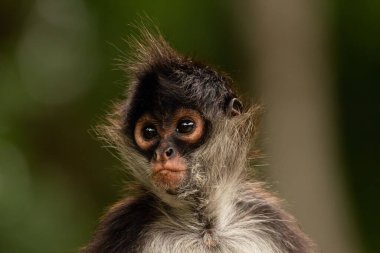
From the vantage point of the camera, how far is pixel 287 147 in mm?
22750

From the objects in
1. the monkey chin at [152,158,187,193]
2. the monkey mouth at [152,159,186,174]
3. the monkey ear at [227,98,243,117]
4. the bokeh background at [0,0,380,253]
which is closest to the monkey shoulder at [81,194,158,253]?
the monkey chin at [152,158,187,193]

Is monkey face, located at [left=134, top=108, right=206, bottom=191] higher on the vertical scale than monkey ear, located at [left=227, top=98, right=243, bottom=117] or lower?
lower

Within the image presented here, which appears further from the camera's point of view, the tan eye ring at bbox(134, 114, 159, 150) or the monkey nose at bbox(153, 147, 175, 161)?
the tan eye ring at bbox(134, 114, 159, 150)

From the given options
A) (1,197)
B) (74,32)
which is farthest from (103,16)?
(1,197)

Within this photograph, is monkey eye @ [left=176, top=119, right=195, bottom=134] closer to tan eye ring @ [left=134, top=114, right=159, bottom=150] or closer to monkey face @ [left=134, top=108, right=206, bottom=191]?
monkey face @ [left=134, top=108, right=206, bottom=191]

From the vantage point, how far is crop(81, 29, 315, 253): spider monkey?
12.3m

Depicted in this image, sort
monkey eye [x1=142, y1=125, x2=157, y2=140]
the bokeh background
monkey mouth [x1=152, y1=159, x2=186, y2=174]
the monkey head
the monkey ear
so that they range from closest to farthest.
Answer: monkey mouth [x1=152, y1=159, x2=186, y2=174], the monkey head, monkey eye [x1=142, y1=125, x2=157, y2=140], the monkey ear, the bokeh background

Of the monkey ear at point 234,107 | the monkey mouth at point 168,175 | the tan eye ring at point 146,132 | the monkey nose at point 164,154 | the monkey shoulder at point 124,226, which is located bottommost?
the monkey shoulder at point 124,226

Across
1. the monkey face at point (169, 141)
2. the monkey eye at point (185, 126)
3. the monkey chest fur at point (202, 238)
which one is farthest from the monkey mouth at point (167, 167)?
the monkey chest fur at point (202, 238)

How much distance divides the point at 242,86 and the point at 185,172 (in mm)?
10781

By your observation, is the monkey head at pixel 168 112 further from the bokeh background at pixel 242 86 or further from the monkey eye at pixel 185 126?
the bokeh background at pixel 242 86

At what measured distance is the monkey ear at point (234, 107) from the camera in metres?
12.9

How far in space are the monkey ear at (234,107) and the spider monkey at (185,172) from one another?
1 cm

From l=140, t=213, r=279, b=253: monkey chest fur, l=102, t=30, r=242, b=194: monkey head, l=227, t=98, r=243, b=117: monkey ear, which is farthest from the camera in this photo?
l=227, t=98, r=243, b=117: monkey ear
